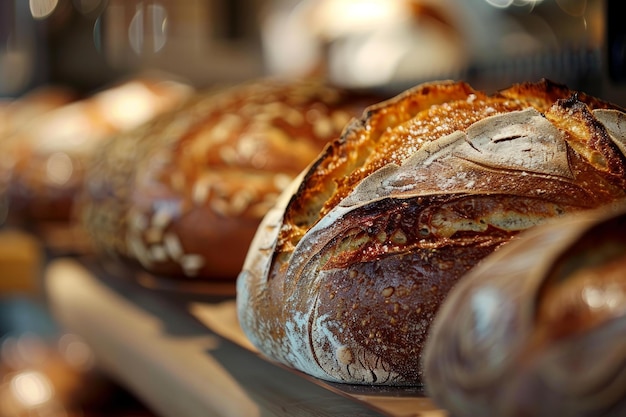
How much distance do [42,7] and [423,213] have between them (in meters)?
3.50

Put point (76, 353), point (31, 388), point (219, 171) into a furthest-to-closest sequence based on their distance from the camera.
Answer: point (76, 353) < point (31, 388) < point (219, 171)

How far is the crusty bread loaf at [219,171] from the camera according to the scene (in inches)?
45.5

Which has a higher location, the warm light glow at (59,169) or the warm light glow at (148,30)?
the warm light glow at (148,30)

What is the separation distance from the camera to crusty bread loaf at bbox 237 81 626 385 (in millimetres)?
551

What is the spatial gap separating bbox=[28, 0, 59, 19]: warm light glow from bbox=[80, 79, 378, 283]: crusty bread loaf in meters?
2.65

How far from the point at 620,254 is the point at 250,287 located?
39cm

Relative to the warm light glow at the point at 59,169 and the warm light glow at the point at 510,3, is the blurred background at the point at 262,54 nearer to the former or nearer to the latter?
the warm light glow at the point at 510,3

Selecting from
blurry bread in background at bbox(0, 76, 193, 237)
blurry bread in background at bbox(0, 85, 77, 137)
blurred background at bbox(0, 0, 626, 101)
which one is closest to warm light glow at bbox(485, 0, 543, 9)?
blurred background at bbox(0, 0, 626, 101)

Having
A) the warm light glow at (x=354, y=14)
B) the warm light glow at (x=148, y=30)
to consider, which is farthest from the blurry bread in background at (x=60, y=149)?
the warm light glow at (x=148, y=30)

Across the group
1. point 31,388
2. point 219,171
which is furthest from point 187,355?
point 31,388

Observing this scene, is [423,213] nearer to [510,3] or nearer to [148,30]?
[510,3]

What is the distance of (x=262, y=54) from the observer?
141 inches

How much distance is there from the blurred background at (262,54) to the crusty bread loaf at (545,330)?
0.59m

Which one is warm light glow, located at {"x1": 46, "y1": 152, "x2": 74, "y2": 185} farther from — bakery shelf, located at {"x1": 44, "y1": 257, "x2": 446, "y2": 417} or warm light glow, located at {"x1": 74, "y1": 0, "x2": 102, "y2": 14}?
warm light glow, located at {"x1": 74, "y1": 0, "x2": 102, "y2": 14}
